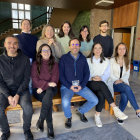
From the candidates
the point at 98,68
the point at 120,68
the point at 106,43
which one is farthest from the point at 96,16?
the point at 98,68

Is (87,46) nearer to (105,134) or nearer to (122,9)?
(105,134)

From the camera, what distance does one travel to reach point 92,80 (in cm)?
238

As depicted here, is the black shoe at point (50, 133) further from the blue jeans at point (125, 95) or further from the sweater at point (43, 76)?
the blue jeans at point (125, 95)

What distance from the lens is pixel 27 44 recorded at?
231 centimetres

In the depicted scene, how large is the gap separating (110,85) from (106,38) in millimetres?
1056

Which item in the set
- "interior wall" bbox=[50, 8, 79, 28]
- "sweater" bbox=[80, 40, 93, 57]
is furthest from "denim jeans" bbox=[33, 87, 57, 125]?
"interior wall" bbox=[50, 8, 79, 28]

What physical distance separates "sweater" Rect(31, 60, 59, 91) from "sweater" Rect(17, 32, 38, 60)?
1.20 ft

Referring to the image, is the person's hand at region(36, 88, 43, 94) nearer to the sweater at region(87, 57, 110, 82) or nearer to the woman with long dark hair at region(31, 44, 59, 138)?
the woman with long dark hair at region(31, 44, 59, 138)

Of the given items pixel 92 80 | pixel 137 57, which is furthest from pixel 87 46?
pixel 137 57

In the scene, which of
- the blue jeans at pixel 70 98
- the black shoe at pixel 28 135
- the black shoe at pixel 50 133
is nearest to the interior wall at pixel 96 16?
the blue jeans at pixel 70 98

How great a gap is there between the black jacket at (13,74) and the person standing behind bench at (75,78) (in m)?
0.55

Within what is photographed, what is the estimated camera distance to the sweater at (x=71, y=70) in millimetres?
2180

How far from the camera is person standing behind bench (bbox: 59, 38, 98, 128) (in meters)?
2.08

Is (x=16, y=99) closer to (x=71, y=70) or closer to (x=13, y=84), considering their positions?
(x=13, y=84)
